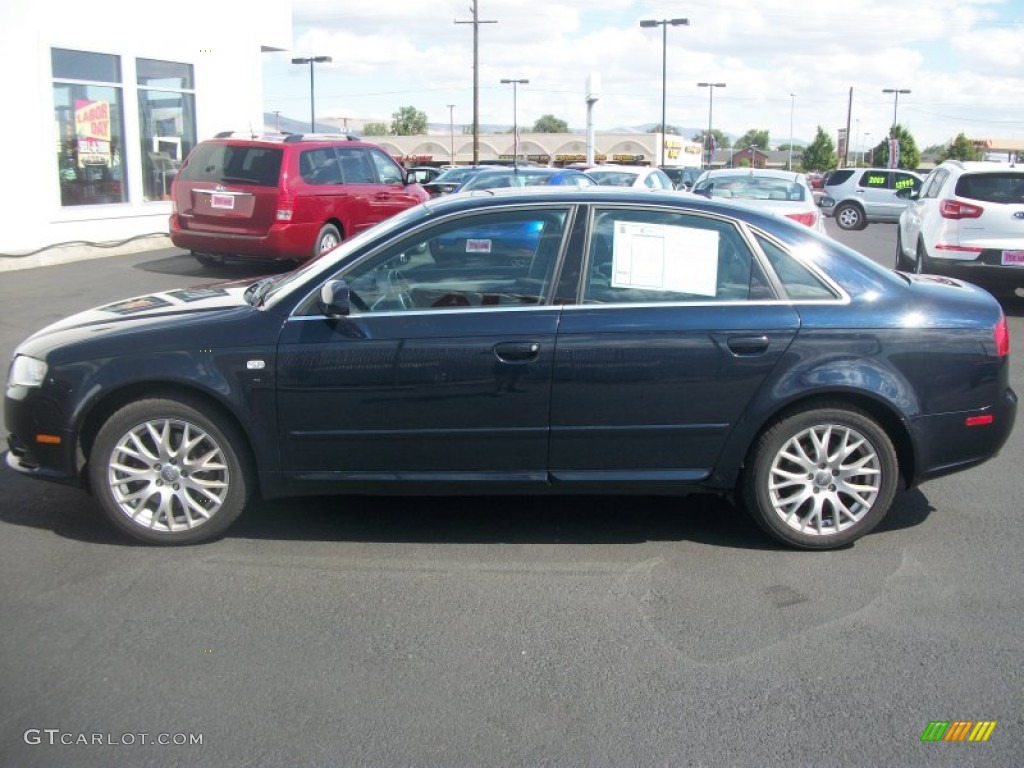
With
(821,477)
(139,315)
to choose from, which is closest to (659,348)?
(821,477)

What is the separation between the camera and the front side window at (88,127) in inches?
617

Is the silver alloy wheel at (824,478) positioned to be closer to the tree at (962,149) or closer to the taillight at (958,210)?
the taillight at (958,210)

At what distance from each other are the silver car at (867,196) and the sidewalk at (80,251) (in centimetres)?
1977

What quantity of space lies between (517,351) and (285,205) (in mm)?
9548

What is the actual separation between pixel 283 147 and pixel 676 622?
11.0 m

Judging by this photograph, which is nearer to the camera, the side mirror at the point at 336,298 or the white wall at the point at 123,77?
the side mirror at the point at 336,298

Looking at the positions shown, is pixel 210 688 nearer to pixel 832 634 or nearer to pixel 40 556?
pixel 40 556

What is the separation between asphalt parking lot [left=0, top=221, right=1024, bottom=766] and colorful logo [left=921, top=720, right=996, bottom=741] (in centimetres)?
3

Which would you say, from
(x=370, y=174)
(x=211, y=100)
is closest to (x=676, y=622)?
(x=370, y=174)

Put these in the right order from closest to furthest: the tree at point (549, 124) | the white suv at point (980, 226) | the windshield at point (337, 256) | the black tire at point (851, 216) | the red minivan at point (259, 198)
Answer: the windshield at point (337, 256) → the white suv at point (980, 226) → the red minivan at point (259, 198) → the black tire at point (851, 216) → the tree at point (549, 124)

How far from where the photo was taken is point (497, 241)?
4773 millimetres

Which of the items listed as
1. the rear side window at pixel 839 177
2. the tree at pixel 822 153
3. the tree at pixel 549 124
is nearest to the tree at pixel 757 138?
the tree at pixel 549 124

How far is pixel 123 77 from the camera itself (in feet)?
55.5

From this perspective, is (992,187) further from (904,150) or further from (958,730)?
(904,150)
